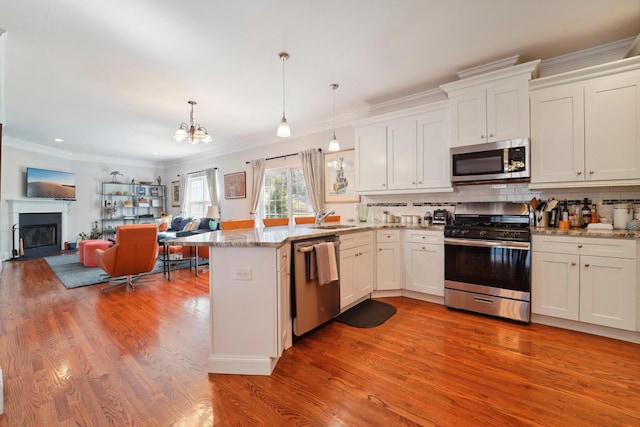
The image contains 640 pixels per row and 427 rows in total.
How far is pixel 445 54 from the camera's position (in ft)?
9.38

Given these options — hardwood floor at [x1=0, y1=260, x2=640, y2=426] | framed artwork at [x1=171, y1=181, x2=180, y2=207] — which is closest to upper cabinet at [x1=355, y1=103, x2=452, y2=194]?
hardwood floor at [x1=0, y1=260, x2=640, y2=426]

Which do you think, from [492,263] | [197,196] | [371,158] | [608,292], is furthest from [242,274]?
[197,196]

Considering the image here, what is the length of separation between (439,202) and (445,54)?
70.2 inches

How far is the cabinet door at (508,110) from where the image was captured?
2.84m

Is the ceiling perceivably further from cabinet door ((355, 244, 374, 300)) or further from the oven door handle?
cabinet door ((355, 244, 374, 300))

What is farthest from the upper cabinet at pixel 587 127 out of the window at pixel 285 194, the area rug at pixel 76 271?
the area rug at pixel 76 271

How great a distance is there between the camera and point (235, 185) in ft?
22.0

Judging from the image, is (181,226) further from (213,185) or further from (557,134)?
(557,134)

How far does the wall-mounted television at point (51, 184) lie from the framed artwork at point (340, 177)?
7.13m

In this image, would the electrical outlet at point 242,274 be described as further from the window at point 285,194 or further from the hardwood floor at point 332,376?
the window at point 285,194

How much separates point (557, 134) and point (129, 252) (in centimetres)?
553

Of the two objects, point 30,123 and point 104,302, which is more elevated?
point 30,123

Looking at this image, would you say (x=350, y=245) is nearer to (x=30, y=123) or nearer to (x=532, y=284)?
(x=532, y=284)

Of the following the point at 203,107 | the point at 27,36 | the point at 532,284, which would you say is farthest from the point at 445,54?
the point at 27,36
